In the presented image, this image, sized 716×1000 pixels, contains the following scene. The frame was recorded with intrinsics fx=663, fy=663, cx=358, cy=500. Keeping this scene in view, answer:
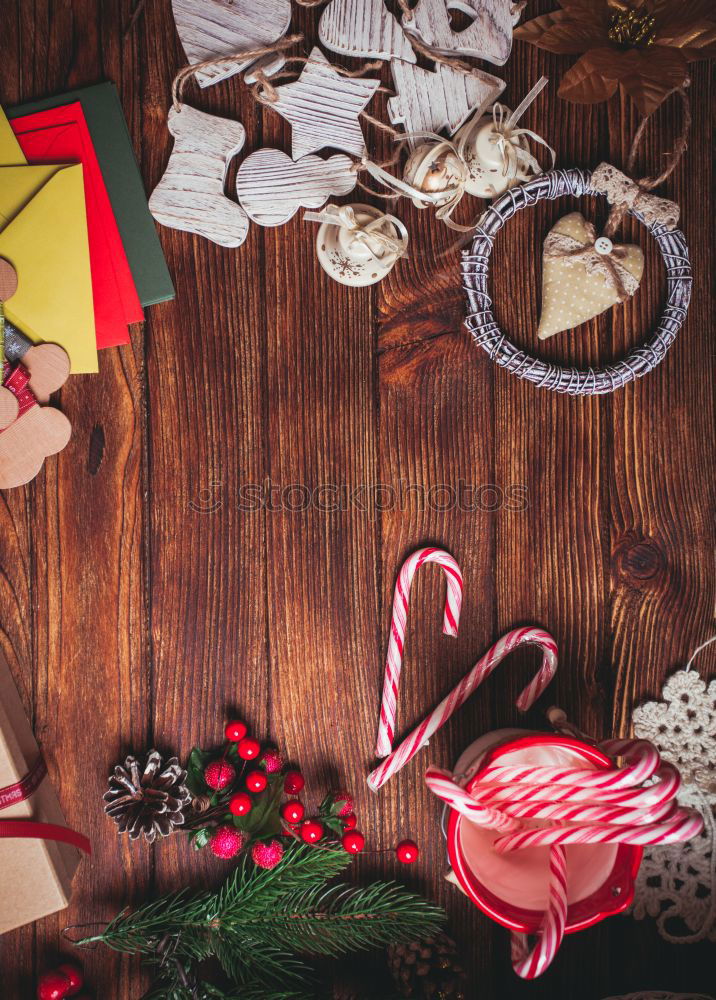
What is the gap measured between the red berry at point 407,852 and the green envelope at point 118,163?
1.04 meters

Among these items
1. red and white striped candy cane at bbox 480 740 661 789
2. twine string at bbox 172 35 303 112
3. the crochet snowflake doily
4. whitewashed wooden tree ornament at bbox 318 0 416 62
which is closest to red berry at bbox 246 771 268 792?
red and white striped candy cane at bbox 480 740 661 789

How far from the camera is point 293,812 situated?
→ 3.51 feet

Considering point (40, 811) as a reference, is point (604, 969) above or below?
below

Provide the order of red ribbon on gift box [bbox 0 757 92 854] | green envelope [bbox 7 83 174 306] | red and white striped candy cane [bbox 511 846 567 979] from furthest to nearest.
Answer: green envelope [bbox 7 83 174 306], red ribbon on gift box [bbox 0 757 92 854], red and white striped candy cane [bbox 511 846 567 979]

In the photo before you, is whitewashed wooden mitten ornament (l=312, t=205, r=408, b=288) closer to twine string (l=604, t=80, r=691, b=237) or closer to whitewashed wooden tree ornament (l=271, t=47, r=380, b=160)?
whitewashed wooden tree ornament (l=271, t=47, r=380, b=160)

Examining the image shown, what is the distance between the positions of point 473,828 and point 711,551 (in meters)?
0.64

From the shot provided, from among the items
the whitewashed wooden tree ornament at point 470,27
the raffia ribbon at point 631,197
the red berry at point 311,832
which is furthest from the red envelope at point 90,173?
the red berry at point 311,832

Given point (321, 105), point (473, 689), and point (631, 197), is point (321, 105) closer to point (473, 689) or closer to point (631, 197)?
point (631, 197)

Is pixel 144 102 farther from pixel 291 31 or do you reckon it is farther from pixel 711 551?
pixel 711 551

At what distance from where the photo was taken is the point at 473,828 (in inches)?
39.1

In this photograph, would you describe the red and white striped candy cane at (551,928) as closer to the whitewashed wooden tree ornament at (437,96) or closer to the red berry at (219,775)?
the red berry at (219,775)

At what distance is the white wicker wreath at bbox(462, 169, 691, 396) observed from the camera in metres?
1.10

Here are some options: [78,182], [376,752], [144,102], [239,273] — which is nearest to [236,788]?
[376,752]

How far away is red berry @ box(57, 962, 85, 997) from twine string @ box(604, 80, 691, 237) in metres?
1.53
